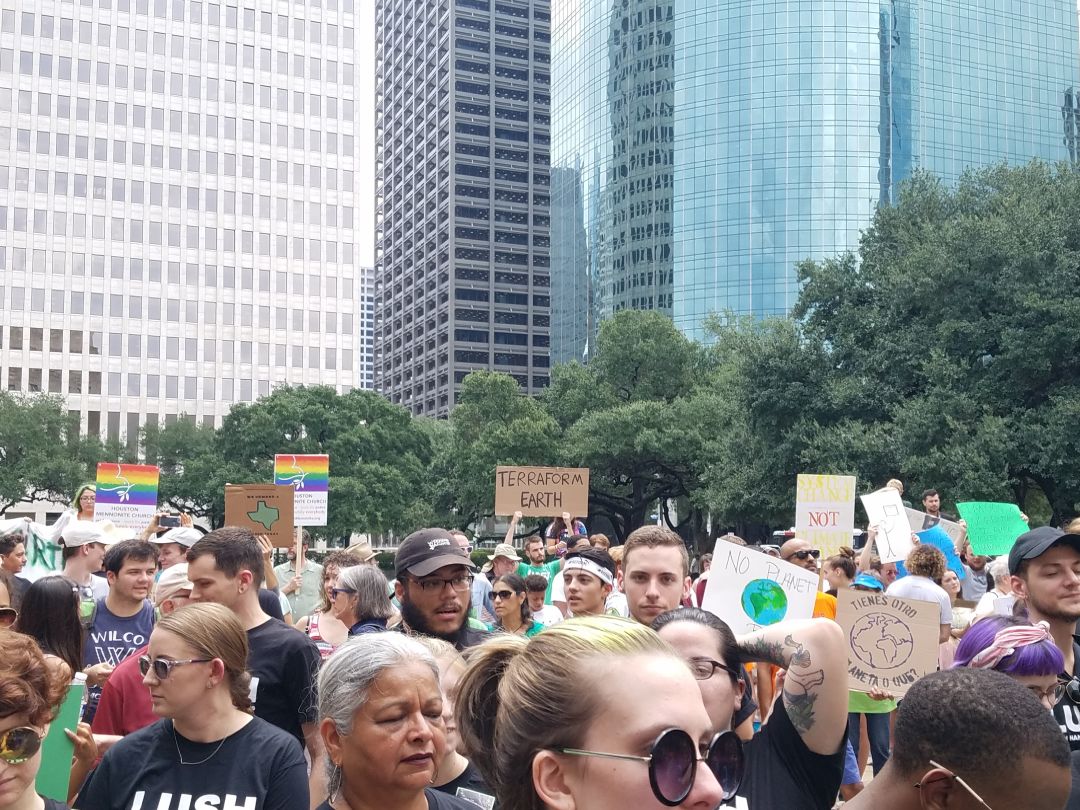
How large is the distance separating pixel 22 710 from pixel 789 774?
195 cm

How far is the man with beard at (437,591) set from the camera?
446 centimetres

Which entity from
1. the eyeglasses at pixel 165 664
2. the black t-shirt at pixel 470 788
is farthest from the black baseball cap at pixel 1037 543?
the eyeglasses at pixel 165 664

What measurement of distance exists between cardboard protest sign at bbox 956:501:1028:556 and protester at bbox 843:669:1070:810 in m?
9.83

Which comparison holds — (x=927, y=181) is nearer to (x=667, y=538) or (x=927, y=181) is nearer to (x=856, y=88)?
(x=667, y=538)

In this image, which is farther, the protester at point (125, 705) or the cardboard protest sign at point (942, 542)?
the cardboard protest sign at point (942, 542)

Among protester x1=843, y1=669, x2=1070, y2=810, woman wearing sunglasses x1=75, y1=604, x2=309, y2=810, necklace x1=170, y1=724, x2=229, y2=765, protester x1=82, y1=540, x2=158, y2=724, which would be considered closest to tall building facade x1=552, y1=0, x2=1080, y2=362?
protester x1=82, y1=540, x2=158, y2=724

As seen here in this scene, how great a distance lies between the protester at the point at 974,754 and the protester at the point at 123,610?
4.55 metres

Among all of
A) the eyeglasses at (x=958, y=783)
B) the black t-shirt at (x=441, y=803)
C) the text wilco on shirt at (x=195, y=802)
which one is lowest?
the text wilco on shirt at (x=195, y=802)

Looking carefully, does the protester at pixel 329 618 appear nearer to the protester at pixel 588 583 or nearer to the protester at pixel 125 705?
the protester at pixel 588 583

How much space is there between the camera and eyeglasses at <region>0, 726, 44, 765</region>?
101 inches

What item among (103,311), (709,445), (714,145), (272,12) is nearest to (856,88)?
(714,145)

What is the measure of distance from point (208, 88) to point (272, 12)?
29.8 feet

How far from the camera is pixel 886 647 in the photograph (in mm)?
5746

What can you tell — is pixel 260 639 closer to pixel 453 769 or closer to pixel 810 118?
pixel 453 769
